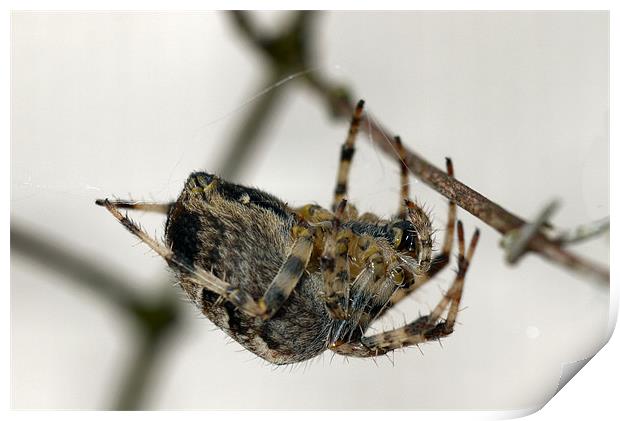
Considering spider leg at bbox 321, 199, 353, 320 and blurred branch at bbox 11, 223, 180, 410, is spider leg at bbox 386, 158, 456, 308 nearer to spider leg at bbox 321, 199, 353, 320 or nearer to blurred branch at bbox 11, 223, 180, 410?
spider leg at bbox 321, 199, 353, 320

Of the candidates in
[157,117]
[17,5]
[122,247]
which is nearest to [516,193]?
[157,117]

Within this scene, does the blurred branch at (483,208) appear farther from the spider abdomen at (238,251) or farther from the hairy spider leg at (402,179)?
the spider abdomen at (238,251)

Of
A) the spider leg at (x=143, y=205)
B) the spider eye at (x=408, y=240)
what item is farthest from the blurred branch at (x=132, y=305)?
the spider eye at (x=408, y=240)

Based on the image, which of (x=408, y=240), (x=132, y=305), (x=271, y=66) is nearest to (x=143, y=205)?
(x=408, y=240)

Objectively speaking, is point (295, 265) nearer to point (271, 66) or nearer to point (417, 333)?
point (417, 333)

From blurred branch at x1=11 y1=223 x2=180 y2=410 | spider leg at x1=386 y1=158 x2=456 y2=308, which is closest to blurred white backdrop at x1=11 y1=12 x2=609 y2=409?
spider leg at x1=386 y1=158 x2=456 y2=308

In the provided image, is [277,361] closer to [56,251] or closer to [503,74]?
[503,74]
